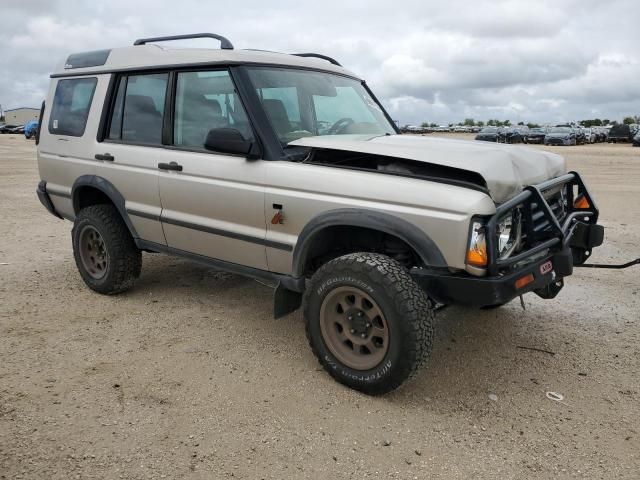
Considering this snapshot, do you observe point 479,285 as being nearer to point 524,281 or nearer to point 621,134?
point 524,281

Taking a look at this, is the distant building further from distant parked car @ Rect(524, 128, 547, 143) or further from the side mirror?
the side mirror

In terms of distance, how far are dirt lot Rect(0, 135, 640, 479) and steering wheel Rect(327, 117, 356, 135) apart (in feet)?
5.02

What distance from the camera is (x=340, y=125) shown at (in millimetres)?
4285

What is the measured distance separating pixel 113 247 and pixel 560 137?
38300 mm

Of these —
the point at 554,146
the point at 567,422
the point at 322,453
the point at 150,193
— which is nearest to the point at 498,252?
the point at 567,422

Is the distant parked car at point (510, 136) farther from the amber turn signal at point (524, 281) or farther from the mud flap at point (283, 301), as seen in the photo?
the amber turn signal at point (524, 281)

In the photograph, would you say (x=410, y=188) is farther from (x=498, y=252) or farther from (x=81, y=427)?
(x=81, y=427)

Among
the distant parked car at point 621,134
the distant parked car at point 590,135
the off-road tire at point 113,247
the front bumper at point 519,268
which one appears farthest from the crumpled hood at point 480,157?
the distant parked car at point 621,134

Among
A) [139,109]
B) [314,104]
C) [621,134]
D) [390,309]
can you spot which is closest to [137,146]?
[139,109]

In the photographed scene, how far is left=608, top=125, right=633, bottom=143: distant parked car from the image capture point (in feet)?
136

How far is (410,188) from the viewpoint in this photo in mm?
3047

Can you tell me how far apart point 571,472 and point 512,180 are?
4.94 feet

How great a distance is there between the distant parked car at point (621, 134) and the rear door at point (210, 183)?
1759 inches

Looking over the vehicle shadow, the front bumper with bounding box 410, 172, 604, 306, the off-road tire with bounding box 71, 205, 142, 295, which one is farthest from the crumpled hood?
the off-road tire with bounding box 71, 205, 142, 295
